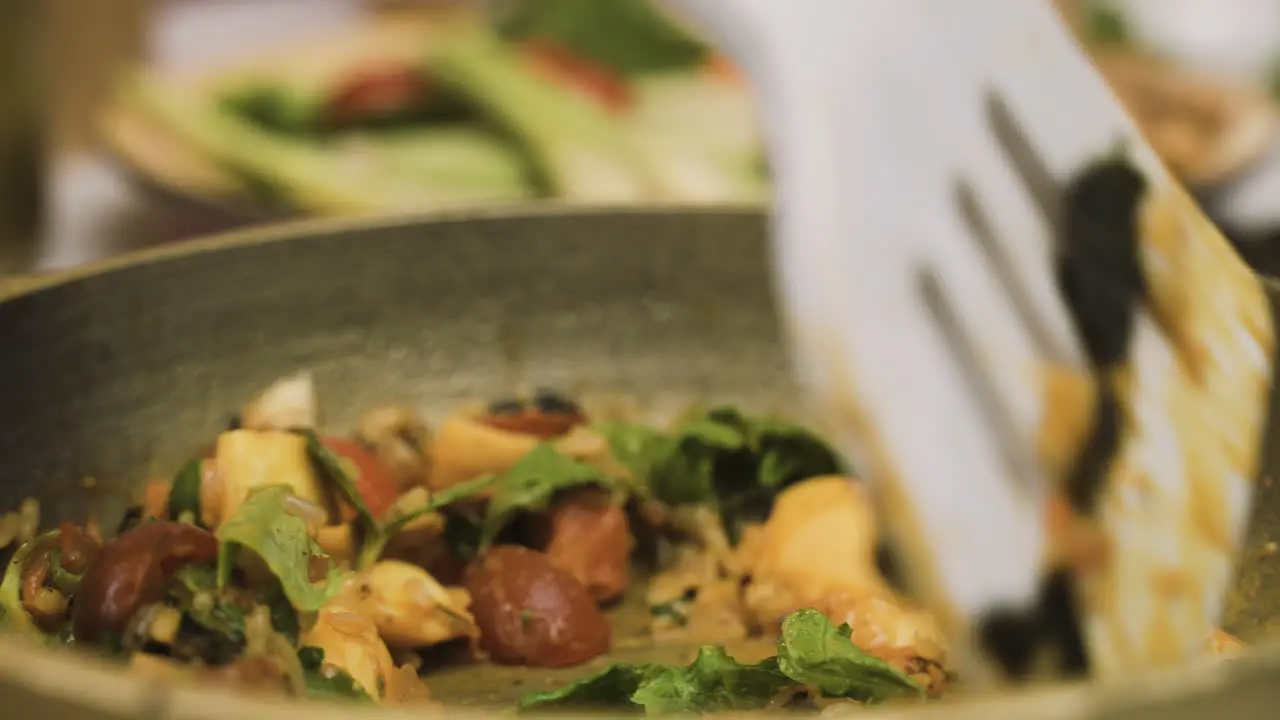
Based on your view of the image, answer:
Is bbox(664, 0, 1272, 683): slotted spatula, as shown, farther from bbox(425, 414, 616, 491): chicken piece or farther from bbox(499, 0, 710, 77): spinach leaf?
bbox(499, 0, 710, 77): spinach leaf

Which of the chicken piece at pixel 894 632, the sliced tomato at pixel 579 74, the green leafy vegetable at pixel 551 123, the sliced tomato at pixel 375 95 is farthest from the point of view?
the sliced tomato at pixel 579 74

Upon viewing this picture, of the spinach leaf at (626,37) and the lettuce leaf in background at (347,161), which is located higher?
the spinach leaf at (626,37)

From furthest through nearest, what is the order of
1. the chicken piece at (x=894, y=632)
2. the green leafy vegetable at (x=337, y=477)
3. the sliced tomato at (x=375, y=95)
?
the sliced tomato at (x=375, y=95)
the green leafy vegetable at (x=337, y=477)
the chicken piece at (x=894, y=632)

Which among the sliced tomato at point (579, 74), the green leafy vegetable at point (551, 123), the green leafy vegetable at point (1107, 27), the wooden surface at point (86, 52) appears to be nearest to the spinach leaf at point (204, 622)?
the green leafy vegetable at point (551, 123)

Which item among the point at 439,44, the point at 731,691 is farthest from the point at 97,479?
the point at 439,44

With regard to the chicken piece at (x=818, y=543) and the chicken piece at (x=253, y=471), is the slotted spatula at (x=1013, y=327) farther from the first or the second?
the chicken piece at (x=253, y=471)

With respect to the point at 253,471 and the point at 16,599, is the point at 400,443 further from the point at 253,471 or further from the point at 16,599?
the point at 16,599
